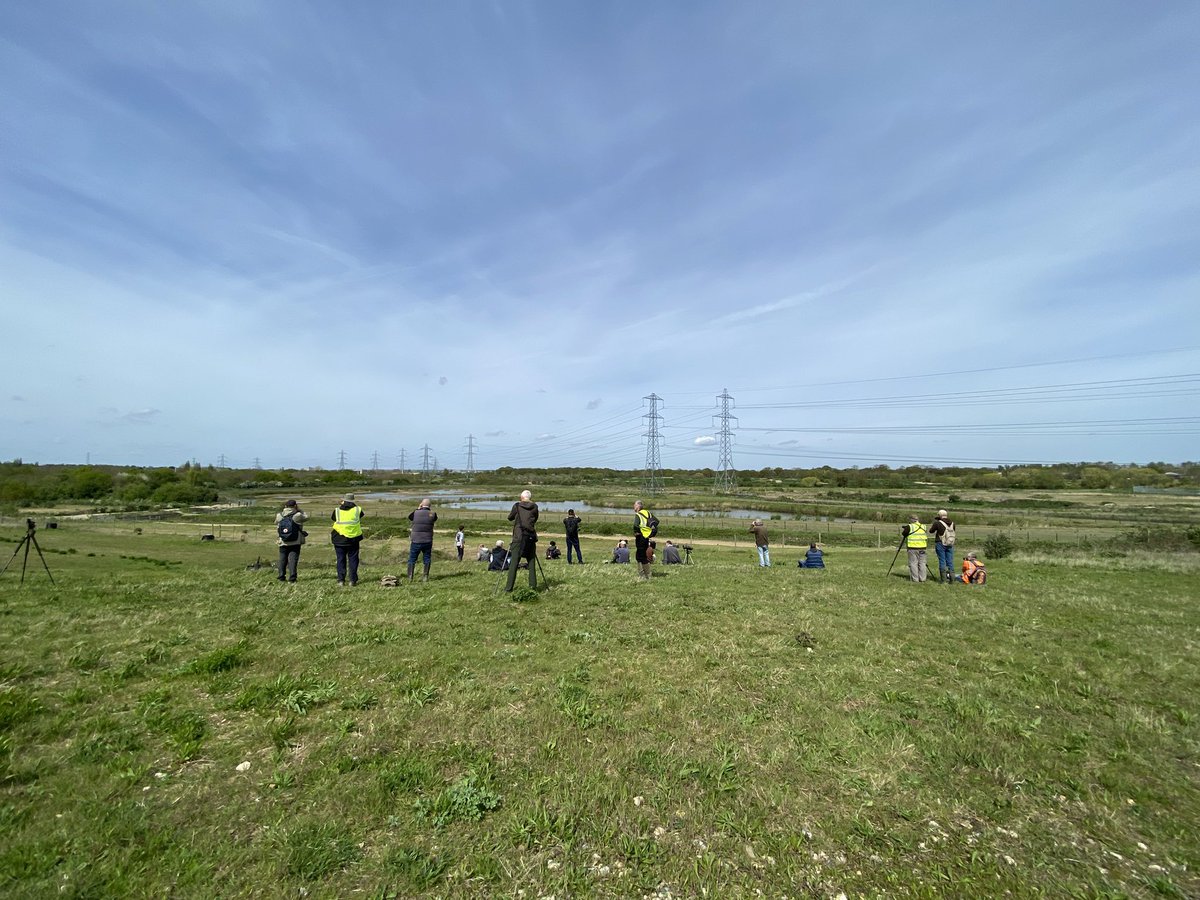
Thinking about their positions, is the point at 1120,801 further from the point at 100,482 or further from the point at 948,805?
the point at 100,482

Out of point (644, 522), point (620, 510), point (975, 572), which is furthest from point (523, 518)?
point (620, 510)

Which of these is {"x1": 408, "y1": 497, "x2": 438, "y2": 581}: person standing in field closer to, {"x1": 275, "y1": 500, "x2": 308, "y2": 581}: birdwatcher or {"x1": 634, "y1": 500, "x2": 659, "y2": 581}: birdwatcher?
{"x1": 275, "y1": 500, "x2": 308, "y2": 581}: birdwatcher

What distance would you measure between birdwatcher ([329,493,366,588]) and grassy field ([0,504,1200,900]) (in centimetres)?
339

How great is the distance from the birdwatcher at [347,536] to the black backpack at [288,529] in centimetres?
125

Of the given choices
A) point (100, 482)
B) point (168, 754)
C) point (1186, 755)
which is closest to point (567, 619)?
point (168, 754)

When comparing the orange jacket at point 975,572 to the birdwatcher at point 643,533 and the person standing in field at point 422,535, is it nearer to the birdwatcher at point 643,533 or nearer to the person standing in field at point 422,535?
the birdwatcher at point 643,533

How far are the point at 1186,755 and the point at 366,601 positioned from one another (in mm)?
12128

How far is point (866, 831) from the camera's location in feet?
13.9

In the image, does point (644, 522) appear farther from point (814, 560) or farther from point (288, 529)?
point (814, 560)

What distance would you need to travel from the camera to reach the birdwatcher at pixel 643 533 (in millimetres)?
14477

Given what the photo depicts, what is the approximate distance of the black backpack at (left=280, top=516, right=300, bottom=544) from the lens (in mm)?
13617

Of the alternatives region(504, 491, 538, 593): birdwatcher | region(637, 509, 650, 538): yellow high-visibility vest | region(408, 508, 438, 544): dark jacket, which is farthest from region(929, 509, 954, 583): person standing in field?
region(408, 508, 438, 544): dark jacket

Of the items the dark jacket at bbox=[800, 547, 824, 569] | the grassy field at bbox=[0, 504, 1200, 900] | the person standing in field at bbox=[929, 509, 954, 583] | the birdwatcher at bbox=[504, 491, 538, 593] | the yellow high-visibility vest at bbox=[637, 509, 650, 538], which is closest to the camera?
the grassy field at bbox=[0, 504, 1200, 900]

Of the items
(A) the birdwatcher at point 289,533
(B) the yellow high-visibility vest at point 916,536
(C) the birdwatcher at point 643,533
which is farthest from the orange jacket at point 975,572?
(A) the birdwatcher at point 289,533
